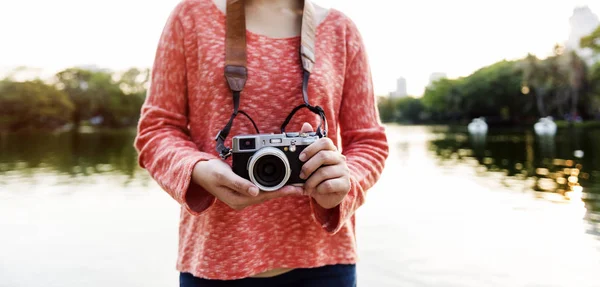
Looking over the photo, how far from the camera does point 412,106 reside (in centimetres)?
11150

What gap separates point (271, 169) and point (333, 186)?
140 mm

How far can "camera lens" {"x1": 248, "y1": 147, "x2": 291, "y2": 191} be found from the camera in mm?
1077

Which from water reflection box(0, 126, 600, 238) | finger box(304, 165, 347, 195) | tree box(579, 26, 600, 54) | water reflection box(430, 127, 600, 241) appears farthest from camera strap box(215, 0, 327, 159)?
tree box(579, 26, 600, 54)

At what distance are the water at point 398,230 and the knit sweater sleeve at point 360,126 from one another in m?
5.09

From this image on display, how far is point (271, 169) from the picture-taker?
1.09 m

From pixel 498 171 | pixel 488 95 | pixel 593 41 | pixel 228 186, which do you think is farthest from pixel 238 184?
pixel 488 95

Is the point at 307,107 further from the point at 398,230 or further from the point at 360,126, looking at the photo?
the point at 398,230

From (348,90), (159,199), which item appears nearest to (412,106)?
(159,199)

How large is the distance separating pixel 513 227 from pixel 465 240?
4.72 feet

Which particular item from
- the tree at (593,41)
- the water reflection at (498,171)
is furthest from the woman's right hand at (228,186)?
the tree at (593,41)

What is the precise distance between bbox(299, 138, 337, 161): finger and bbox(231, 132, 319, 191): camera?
0.02 meters

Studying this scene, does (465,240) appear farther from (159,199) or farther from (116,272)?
(159,199)

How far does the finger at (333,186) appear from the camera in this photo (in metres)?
1.10

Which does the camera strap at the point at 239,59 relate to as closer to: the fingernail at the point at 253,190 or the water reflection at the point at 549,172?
the fingernail at the point at 253,190
